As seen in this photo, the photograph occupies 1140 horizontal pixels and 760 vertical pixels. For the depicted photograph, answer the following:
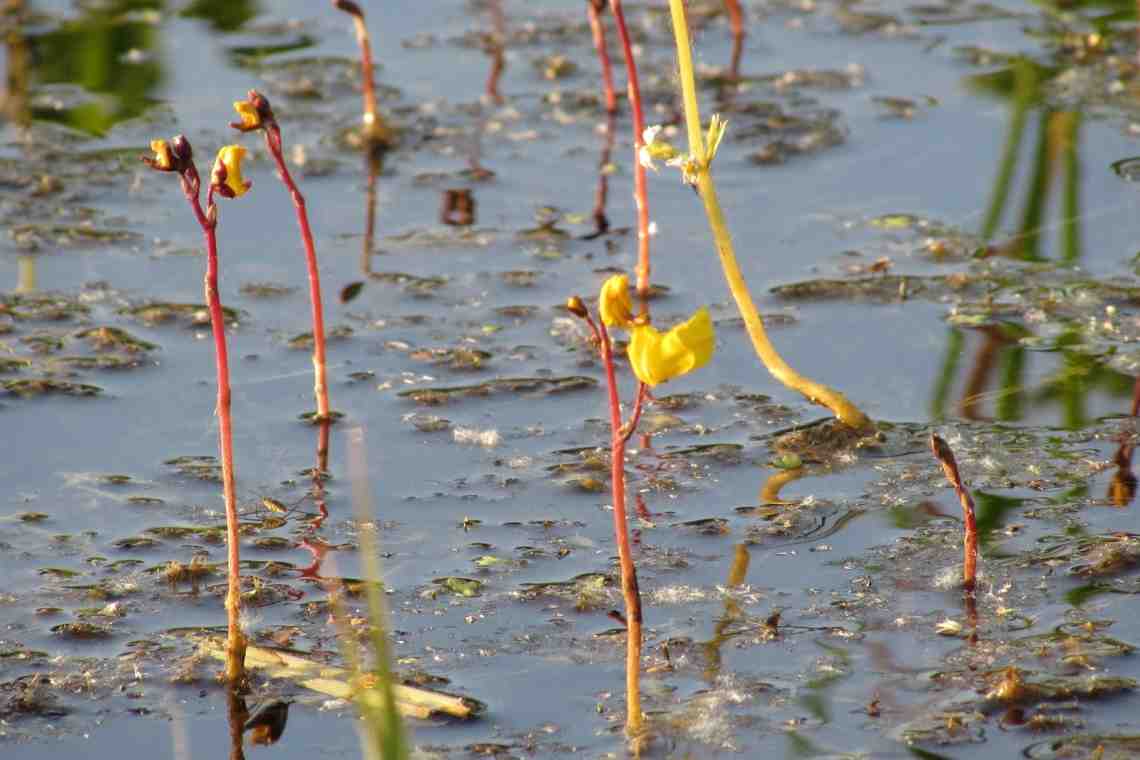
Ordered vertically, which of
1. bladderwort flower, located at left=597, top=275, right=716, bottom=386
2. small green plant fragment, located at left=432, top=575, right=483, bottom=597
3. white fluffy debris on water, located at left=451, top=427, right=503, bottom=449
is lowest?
small green plant fragment, located at left=432, top=575, right=483, bottom=597

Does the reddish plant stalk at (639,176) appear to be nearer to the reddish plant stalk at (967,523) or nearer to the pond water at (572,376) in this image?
the pond water at (572,376)

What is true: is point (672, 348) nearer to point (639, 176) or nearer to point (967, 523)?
point (967, 523)

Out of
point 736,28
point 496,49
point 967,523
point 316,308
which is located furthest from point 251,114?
point 736,28

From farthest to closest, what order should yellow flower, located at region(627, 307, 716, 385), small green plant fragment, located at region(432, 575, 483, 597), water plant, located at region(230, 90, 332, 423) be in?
water plant, located at region(230, 90, 332, 423) < small green plant fragment, located at region(432, 575, 483, 597) < yellow flower, located at region(627, 307, 716, 385)

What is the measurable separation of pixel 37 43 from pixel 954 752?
437 centimetres

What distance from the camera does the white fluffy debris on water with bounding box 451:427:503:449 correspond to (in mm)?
3555

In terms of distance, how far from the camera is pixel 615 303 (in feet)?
8.07

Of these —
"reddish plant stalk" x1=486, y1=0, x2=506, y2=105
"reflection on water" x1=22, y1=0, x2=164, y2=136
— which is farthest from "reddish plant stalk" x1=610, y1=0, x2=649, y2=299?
"reflection on water" x1=22, y1=0, x2=164, y2=136

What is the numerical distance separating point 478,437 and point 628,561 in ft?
3.29

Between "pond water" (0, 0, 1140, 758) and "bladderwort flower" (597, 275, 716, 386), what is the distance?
522 mm

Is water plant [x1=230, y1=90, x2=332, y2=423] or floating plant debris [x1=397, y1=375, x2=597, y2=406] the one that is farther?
floating plant debris [x1=397, y1=375, x2=597, y2=406]

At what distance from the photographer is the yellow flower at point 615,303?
2.45 metres

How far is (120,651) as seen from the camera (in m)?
2.83

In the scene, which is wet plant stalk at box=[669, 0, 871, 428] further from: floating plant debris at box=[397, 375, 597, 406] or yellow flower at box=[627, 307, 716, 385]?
yellow flower at box=[627, 307, 716, 385]
